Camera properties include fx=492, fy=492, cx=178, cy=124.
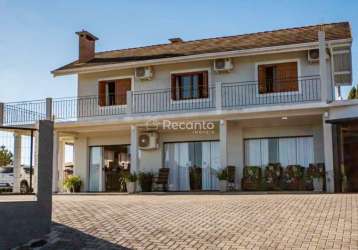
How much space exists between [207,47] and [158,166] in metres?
5.36

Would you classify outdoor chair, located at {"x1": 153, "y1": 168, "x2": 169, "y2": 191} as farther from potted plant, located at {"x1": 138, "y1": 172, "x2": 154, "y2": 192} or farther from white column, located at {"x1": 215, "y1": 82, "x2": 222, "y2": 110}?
white column, located at {"x1": 215, "y1": 82, "x2": 222, "y2": 110}

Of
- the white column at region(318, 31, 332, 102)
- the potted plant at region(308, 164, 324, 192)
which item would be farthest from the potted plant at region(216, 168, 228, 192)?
the white column at region(318, 31, 332, 102)

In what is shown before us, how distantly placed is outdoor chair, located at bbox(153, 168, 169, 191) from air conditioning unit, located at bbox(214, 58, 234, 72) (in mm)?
4584

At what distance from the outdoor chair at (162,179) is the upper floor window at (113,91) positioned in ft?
11.3

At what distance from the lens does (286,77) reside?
18734 millimetres

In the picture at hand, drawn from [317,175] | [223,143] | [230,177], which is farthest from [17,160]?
[317,175]

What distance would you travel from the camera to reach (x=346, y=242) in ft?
25.1

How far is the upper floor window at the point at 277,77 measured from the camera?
1861cm

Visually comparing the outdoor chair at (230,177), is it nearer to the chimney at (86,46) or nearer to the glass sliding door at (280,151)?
the glass sliding door at (280,151)

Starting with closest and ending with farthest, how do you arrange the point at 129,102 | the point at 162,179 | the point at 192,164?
the point at 129,102 < the point at 162,179 < the point at 192,164

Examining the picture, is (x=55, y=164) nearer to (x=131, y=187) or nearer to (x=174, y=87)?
(x=131, y=187)

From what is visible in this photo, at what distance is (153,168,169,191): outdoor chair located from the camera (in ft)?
64.6

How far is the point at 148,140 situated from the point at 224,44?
5.13 meters

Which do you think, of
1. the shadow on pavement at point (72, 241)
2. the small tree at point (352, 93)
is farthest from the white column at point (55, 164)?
the small tree at point (352, 93)
